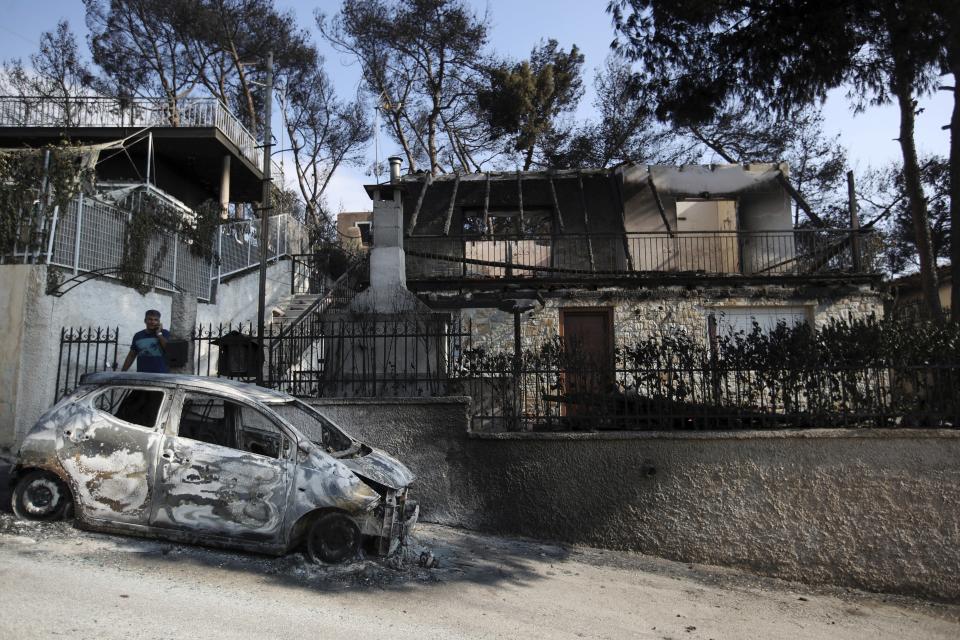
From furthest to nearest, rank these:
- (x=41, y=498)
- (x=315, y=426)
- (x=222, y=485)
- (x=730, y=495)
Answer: (x=730, y=495), (x=315, y=426), (x=41, y=498), (x=222, y=485)

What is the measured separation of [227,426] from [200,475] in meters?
0.46

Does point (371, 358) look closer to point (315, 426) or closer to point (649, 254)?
point (315, 426)

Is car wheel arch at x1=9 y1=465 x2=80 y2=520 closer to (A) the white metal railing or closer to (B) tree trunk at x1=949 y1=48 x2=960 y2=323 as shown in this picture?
(A) the white metal railing

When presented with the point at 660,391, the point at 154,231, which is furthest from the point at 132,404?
the point at 154,231

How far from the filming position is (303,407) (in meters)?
6.39

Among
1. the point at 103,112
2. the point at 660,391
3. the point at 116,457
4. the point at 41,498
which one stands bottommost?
the point at 41,498

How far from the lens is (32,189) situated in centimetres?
937

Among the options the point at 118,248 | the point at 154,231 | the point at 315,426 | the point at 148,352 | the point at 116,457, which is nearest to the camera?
A: the point at 116,457

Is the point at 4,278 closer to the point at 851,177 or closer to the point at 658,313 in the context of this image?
the point at 658,313

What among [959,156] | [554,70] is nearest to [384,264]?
[959,156]

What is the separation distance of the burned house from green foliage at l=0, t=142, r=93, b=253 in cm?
599

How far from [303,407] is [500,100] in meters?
17.5

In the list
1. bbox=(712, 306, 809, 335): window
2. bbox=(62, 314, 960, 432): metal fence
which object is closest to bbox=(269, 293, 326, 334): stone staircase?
bbox=(62, 314, 960, 432): metal fence

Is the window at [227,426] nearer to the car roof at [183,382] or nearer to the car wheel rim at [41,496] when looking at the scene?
the car roof at [183,382]
